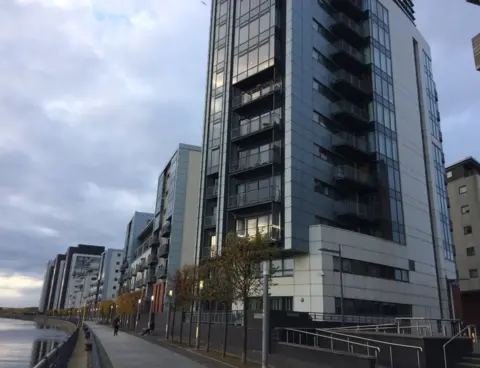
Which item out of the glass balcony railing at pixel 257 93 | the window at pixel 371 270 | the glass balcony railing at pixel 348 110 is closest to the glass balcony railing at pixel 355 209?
the window at pixel 371 270

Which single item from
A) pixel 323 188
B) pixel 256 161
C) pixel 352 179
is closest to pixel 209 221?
pixel 256 161

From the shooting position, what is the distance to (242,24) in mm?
47281

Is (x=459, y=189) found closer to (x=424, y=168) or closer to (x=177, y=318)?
(x=424, y=168)

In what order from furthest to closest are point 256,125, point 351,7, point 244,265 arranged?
1. point 351,7
2. point 256,125
3. point 244,265

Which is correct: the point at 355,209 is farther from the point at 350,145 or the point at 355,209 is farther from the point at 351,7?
the point at 351,7

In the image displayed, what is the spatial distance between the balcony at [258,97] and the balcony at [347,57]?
891 cm

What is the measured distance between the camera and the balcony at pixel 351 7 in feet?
163

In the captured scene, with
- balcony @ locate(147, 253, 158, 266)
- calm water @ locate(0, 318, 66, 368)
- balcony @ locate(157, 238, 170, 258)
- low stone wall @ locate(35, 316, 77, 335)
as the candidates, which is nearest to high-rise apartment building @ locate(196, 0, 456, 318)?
calm water @ locate(0, 318, 66, 368)

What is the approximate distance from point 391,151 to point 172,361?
35.6 metres

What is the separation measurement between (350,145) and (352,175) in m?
3.01

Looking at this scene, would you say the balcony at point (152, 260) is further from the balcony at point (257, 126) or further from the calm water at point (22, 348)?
the balcony at point (257, 126)

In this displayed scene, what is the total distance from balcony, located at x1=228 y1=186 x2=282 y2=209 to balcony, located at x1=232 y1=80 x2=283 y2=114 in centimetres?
921

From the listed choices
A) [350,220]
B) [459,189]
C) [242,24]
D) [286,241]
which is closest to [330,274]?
[286,241]

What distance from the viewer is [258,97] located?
4288 centimetres
